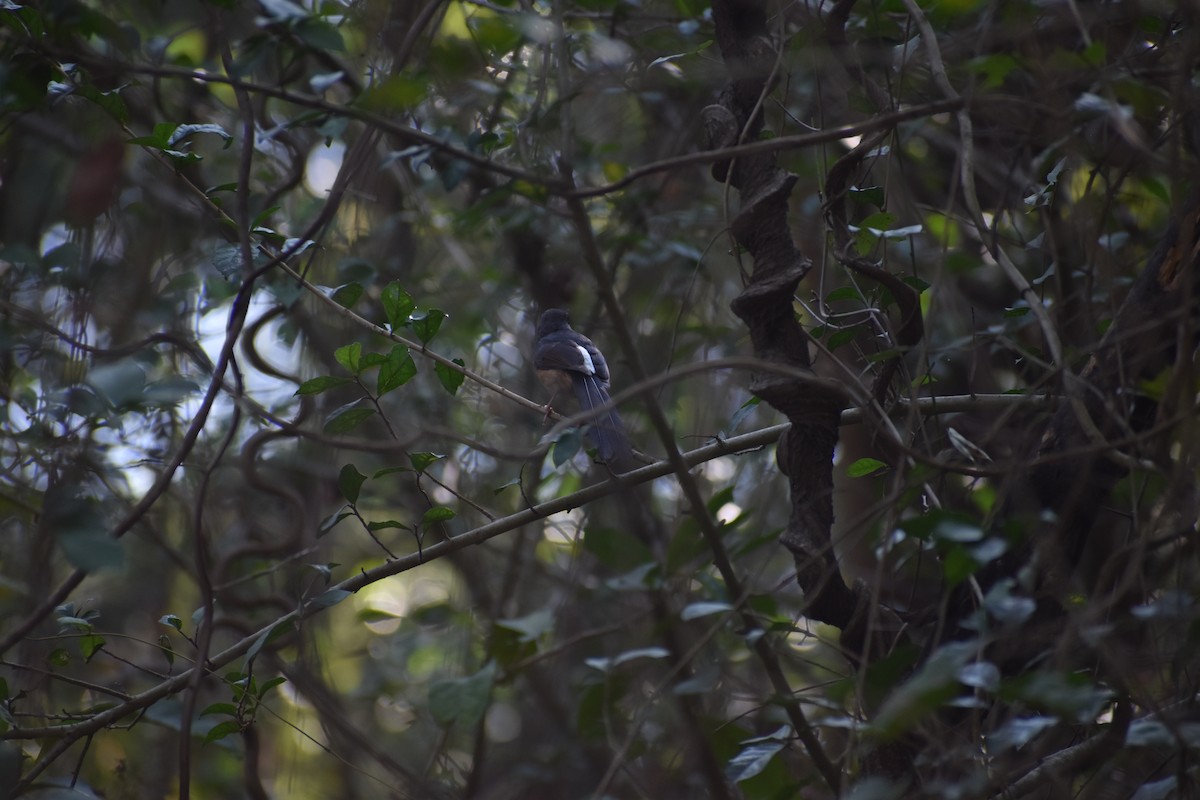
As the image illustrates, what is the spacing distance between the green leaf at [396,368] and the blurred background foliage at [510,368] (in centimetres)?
1

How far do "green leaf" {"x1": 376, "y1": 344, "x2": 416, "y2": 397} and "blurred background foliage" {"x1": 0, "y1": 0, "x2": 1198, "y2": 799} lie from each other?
1cm

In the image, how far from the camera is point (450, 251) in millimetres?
5383

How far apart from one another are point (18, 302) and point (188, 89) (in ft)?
4.27

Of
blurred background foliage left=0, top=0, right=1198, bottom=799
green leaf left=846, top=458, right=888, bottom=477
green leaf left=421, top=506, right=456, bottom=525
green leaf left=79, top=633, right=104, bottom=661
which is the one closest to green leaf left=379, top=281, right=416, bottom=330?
blurred background foliage left=0, top=0, right=1198, bottom=799

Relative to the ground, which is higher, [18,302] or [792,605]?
[18,302]

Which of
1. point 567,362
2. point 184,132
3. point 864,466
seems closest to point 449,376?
point 184,132

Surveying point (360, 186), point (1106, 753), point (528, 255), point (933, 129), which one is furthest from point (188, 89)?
point (1106, 753)

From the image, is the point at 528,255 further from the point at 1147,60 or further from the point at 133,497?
the point at 1147,60

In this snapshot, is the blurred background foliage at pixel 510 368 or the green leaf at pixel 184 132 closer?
the blurred background foliage at pixel 510 368

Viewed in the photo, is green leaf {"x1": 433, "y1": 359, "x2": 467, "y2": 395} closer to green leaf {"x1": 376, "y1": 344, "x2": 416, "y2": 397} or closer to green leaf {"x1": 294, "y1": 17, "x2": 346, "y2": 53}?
green leaf {"x1": 376, "y1": 344, "x2": 416, "y2": 397}

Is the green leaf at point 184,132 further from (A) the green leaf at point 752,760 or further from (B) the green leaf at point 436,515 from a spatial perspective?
(A) the green leaf at point 752,760

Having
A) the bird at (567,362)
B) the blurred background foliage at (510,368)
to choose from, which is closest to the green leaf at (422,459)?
the blurred background foliage at (510,368)

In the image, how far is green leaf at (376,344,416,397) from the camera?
7.32 ft

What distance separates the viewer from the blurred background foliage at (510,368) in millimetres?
1749
